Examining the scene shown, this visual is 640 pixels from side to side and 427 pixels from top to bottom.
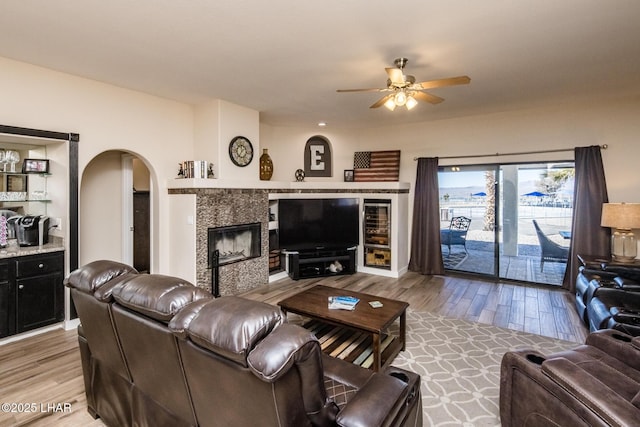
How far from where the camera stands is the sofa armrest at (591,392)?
128 centimetres

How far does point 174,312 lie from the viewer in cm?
137

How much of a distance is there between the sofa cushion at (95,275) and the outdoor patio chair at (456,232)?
530cm

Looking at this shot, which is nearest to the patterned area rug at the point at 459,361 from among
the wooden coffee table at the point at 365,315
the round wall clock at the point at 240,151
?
the wooden coffee table at the point at 365,315

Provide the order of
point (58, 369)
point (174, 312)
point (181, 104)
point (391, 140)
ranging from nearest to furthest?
point (174, 312), point (58, 369), point (181, 104), point (391, 140)

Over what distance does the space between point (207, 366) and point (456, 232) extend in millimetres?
5594

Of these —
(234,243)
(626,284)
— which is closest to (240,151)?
(234,243)

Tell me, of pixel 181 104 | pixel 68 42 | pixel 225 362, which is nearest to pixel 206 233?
pixel 181 104

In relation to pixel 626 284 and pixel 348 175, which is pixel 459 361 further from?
pixel 348 175

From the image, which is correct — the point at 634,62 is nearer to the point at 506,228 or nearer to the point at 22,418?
the point at 506,228

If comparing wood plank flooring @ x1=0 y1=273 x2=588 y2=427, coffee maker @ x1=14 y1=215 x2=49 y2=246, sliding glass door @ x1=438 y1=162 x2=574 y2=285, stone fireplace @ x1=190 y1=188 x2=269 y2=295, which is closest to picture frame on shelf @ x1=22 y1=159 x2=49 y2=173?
coffee maker @ x1=14 y1=215 x2=49 y2=246

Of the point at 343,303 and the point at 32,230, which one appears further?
the point at 32,230

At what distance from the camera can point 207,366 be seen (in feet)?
3.99

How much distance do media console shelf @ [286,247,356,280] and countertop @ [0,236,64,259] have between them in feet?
10.5

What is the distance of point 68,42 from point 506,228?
20.5 ft
